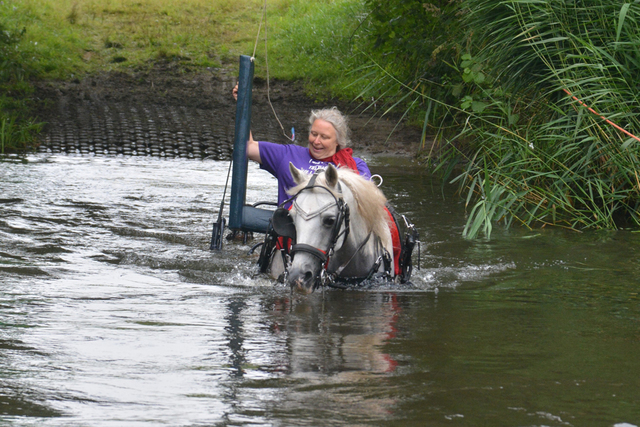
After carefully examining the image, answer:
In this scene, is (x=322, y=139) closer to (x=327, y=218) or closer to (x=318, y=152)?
(x=318, y=152)

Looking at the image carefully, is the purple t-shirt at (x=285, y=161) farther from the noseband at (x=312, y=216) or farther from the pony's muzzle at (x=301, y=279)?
the pony's muzzle at (x=301, y=279)

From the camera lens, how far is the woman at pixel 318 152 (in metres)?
5.88

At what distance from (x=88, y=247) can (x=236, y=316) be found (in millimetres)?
3109

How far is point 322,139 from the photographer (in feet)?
19.3

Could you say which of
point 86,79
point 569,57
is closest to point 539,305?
point 569,57

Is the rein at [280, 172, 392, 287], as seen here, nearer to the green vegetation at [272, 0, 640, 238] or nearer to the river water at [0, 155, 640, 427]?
the river water at [0, 155, 640, 427]

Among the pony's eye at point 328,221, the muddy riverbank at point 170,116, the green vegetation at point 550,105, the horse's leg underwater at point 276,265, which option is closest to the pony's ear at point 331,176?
the pony's eye at point 328,221

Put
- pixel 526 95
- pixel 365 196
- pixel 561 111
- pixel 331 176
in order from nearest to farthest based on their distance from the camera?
pixel 331 176 → pixel 365 196 → pixel 561 111 → pixel 526 95

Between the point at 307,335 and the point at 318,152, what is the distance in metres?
2.01

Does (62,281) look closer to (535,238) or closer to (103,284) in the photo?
(103,284)

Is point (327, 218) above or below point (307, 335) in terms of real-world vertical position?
above

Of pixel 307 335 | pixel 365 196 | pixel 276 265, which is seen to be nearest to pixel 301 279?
pixel 307 335

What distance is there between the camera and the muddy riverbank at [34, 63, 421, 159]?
1418 centimetres

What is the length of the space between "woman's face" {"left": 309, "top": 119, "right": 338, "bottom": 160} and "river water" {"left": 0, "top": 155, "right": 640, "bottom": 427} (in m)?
1.00
